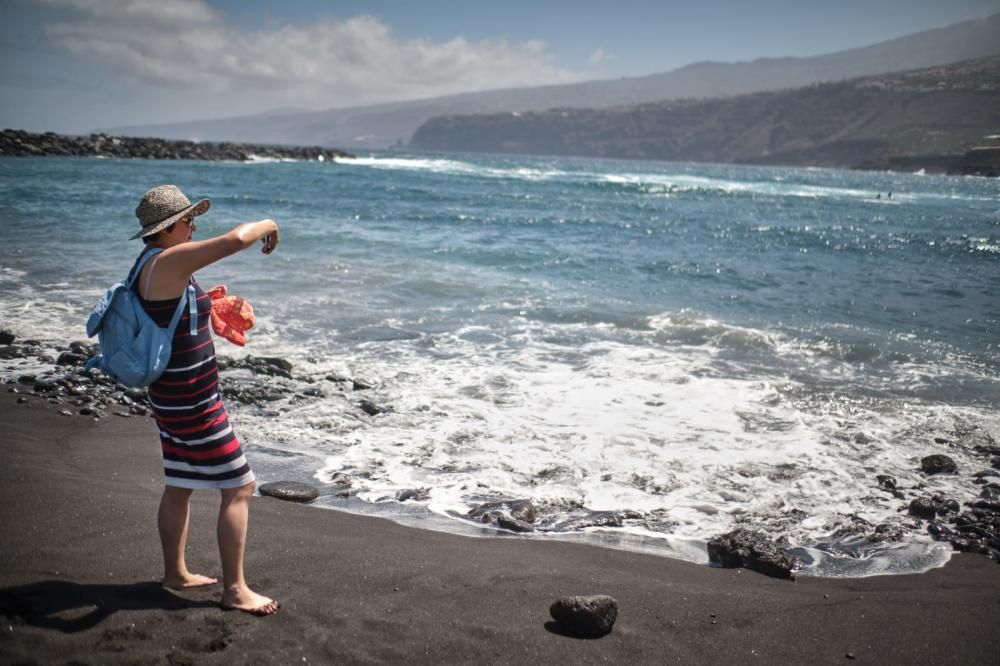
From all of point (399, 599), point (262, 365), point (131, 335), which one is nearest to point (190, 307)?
point (131, 335)

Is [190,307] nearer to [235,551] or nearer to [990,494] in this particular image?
[235,551]

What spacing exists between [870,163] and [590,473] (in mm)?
146863

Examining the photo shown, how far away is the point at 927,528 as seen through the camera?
448 cm

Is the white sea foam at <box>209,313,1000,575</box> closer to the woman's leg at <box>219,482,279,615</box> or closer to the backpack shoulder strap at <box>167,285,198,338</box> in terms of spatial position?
the woman's leg at <box>219,482,279,615</box>

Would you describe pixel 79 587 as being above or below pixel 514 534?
above

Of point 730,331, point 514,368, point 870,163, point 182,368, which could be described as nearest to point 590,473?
point 514,368

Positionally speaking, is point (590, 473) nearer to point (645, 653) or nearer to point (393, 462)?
point (393, 462)

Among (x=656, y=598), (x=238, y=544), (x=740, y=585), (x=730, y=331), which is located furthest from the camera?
(x=730, y=331)

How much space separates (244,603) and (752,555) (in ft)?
9.36

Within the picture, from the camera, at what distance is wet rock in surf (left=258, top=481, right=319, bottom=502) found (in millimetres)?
4441

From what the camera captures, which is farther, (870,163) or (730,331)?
(870,163)

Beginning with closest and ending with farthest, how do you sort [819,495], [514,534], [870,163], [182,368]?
[182,368]
[514,534]
[819,495]
[870,163]

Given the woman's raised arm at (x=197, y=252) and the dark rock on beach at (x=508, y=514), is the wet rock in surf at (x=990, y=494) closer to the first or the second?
the dark rock on beach at (x=508, y=514)

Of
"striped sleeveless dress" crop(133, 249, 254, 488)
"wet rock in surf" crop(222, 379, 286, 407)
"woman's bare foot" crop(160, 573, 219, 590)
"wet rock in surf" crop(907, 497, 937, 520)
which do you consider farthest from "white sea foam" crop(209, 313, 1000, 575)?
"striped sleeveless dress" crop(133, 249, 254, 488)
